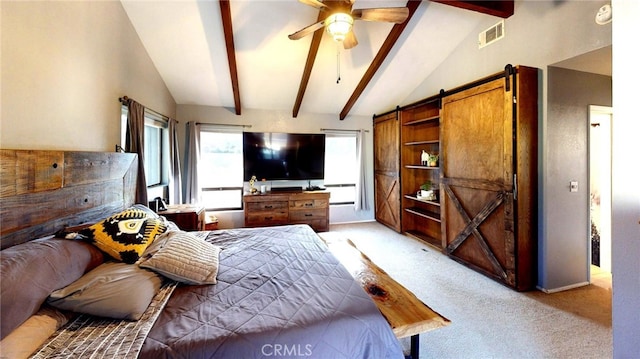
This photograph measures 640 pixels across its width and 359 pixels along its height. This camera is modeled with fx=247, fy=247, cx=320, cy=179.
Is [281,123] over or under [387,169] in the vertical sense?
over

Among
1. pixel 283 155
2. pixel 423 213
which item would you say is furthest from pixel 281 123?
pixel 423 213

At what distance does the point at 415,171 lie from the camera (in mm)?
4699

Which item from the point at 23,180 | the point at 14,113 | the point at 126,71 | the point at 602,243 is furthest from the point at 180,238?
the point at 602,243

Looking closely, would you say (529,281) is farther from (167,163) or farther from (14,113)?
(167,163)

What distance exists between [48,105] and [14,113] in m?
0.30

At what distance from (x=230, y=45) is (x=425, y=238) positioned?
4.22m

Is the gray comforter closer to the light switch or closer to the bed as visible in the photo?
the bed

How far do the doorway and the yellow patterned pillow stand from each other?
14.7 feet

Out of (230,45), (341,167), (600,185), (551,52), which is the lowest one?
(600,185)

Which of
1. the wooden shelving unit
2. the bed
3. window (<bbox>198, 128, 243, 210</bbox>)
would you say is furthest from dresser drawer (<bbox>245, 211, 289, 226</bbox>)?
the bed

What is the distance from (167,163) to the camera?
4.02 m

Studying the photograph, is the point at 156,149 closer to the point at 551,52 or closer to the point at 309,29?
the point at 309,29

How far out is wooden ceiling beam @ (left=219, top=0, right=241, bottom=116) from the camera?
2723 millimetres

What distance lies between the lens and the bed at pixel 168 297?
3.26 feet
